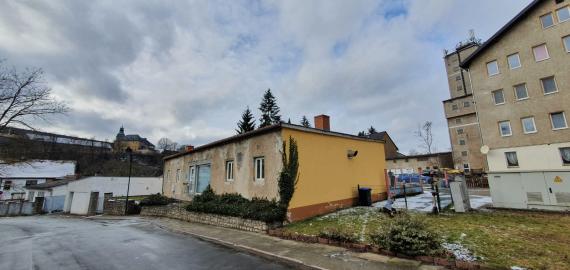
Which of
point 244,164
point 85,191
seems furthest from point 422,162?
point 85,191

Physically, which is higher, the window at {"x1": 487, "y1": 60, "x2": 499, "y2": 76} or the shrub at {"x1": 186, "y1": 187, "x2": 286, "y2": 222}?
the window at {"x1": 487, "y1": 60, "x2": 499, "y2": 76}

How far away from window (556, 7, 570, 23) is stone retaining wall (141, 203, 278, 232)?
22.6 meters

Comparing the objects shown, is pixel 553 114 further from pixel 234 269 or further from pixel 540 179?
pixel 234 269

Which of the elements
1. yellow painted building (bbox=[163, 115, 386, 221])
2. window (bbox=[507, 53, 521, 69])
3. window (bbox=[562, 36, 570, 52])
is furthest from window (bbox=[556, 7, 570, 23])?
yellow painted building (bbox=[163, 115, 386, 221])

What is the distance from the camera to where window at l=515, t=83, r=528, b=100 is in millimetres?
17484

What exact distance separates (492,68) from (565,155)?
7.31m

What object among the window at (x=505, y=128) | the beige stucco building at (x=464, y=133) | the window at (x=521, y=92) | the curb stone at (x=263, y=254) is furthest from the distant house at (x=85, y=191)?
the beige stucco building at (x=464, y=133)

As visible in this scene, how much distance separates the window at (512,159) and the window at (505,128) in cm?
132

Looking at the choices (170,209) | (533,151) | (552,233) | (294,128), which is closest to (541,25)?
(533,151)

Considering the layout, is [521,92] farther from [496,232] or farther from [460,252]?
[460,252]

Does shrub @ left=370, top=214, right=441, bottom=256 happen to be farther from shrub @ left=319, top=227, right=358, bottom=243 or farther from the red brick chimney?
the red brick chimney

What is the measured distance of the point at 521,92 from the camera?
17656 mm

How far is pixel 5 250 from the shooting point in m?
9.38

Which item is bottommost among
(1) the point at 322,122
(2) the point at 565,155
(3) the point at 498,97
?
(2) the point at 565,155
